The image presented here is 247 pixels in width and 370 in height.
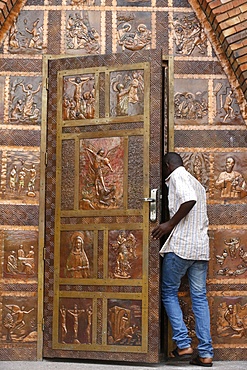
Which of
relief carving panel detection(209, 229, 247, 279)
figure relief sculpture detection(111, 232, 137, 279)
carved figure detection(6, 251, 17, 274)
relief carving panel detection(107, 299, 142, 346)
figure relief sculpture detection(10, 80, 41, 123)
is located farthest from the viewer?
figure relief sculpture detection(10, 80, 41, 123)

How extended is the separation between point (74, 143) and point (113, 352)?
6.38ft

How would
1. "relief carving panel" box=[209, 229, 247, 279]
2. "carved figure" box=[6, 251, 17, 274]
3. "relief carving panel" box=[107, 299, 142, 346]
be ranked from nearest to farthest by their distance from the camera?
"relief carving panel" box=[107, 299, 142, 346], "relief carving panel" box=[209, 229, 247, 279], "carved figure" box=[6, 251, 17, 274]

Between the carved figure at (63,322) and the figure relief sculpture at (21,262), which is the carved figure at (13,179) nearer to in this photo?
the figure relief sculpture at (21,262)

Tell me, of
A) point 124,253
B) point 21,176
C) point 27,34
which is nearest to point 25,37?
point 27,34

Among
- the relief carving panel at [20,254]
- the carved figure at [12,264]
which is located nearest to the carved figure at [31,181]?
the relief carving panel at [20,254]

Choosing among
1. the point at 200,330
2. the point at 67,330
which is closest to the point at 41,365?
the point at 67,330

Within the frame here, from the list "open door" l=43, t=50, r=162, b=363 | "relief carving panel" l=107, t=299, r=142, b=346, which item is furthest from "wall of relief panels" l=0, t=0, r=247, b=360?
"relief carving panel" l=107, t=299, r=142, b=346

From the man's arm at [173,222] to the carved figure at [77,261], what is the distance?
0.71m

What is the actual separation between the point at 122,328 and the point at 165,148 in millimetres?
1724

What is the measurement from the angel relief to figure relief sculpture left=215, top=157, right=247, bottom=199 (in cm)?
96

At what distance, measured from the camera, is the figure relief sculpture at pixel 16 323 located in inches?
305

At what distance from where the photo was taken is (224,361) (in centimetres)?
761

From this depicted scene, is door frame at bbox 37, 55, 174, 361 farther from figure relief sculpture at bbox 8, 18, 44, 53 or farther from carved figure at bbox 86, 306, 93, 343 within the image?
carved figure at bbox 86, 306, 93, 343

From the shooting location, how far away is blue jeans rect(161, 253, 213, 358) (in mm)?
7273
